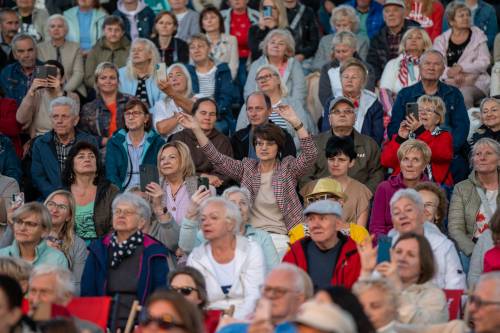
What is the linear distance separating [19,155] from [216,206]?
4117 mm

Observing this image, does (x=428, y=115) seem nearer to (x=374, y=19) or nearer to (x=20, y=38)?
(x=374, y=19)

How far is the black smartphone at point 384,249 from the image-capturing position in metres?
10.2

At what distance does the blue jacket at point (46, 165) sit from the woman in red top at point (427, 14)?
443 centimetres

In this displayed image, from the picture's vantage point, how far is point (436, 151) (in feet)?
41.8

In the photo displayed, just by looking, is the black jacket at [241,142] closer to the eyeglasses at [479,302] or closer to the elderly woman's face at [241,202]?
the elderly woman's face at [241,202]

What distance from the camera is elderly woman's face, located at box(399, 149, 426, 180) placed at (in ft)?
39.4

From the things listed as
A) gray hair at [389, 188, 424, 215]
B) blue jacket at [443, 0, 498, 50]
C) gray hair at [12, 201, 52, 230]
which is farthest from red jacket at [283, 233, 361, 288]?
blue jacket at [443, 0, 498, 50]

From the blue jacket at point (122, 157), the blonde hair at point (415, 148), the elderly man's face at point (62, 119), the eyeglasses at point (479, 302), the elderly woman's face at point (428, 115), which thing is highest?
the elderly woman's face at point (428, 115)

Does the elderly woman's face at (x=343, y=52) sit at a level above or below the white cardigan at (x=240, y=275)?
above

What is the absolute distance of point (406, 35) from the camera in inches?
571

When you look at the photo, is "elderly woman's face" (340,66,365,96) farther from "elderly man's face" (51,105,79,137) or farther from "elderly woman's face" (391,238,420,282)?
"elderly woman's face" (391,238,420,282)

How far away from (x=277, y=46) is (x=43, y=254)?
455cm

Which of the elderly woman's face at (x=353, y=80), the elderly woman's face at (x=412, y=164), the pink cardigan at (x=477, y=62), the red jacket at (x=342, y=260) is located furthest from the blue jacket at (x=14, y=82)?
the red jacket at (x=342, y=260)

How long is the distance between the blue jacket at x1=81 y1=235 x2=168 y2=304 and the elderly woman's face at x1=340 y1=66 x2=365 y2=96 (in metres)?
3.67
